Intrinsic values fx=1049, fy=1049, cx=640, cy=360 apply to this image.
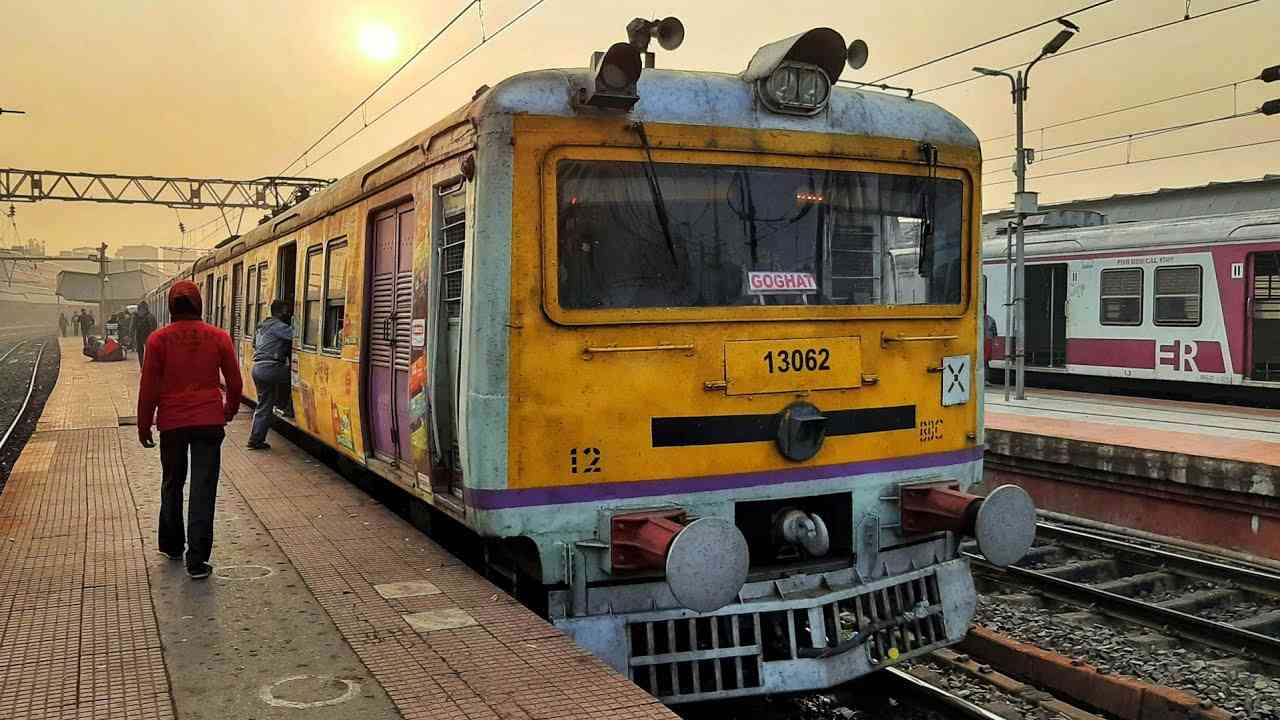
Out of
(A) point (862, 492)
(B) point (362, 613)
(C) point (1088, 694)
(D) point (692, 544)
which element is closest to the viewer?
(D) point (692, 544)

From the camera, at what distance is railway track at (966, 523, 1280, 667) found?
272 inches

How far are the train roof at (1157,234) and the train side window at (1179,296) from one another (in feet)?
1.48

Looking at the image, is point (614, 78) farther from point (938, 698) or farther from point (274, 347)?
point (274, 347)

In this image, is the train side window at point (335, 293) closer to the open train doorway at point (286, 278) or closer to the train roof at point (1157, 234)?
the open train doorway at point (286, 278)

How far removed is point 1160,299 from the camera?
1669 centimetres

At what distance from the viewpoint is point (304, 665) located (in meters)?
4.33

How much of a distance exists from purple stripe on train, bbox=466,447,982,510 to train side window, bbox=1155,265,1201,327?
41.8 ft

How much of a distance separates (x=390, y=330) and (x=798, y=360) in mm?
2615

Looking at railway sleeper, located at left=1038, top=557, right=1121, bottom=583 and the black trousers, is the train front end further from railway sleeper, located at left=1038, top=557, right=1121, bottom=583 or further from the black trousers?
railway sleeper, located at left=1038, top=557, right=1121, bottom=583

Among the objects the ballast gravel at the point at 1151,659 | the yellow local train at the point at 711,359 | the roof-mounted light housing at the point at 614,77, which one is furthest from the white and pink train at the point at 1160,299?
the roof-mounted light housing at the point at 614,77

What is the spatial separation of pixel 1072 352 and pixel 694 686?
51.6 feet

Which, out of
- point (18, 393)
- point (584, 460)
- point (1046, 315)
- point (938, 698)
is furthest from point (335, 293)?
point (18, 393)

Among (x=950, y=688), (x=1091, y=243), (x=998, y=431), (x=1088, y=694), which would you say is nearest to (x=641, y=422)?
(x=950, y=688)

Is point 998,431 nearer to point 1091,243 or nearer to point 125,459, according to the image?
point 1091,243
